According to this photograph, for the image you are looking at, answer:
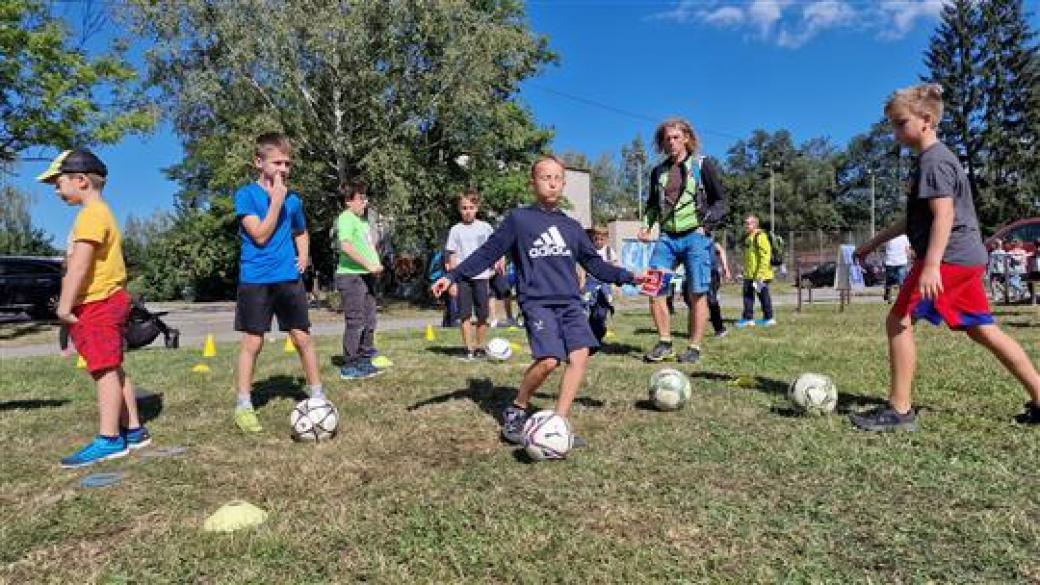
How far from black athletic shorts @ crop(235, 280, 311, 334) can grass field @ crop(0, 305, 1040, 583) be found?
731 millimetres

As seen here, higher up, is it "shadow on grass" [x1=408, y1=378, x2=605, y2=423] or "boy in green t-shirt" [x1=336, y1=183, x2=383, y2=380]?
"boy in green t-shirt" [x1=336, y1=183, x2=383, y2=380]

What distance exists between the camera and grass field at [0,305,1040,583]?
2670 mm

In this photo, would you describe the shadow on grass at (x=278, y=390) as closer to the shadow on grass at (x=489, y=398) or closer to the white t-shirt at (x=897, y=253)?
the shadow on grass at (x=489, y=398)

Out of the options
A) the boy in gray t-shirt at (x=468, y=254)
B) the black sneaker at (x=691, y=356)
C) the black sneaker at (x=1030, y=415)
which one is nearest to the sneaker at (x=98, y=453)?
the boy in gray t-shirt at (x=468, y=254)

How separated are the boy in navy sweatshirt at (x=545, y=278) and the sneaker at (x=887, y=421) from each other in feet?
5.36

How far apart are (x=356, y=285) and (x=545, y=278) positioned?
2.98 meters

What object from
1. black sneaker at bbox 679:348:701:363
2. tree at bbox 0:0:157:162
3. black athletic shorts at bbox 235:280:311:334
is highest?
tree at bbox 0:0:157:162

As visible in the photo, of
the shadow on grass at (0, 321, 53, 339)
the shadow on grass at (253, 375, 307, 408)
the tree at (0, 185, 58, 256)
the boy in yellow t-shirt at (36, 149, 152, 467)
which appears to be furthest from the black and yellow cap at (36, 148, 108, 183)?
the tree at (0, 185, 58, 256)

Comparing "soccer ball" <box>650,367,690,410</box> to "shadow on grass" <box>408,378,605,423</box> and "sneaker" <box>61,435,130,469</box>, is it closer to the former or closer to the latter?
"shadow on grass" <box>408,378,605,423</box>

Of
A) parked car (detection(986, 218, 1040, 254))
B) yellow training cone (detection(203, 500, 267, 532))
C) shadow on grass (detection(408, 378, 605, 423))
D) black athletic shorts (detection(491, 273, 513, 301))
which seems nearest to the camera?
yellow training cone (detection(203, 500, 267, 532))

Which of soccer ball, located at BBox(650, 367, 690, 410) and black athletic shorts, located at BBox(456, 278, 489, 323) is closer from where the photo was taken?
soccer ball, located at BBox(650, 367, 690, 410)

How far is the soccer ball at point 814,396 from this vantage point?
15.3ft

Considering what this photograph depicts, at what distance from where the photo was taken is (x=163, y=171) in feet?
149

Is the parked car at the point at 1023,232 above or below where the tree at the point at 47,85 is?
below
